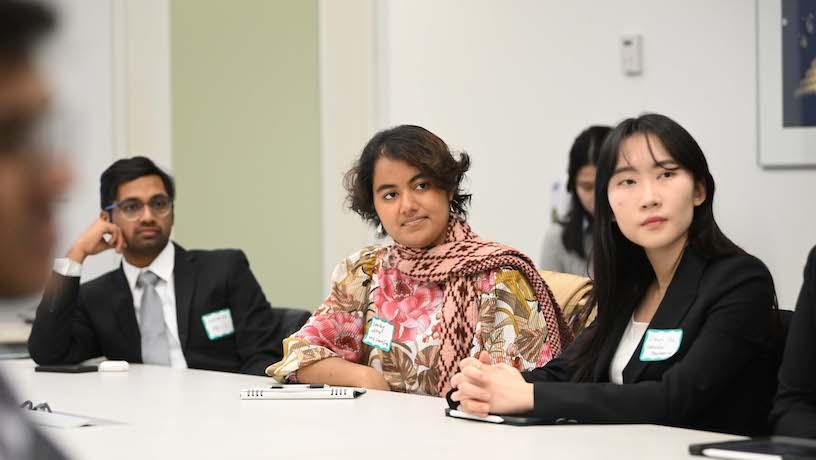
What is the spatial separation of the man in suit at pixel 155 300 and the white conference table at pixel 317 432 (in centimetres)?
93

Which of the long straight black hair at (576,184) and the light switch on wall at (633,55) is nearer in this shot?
the long straight black hair at (576,184)

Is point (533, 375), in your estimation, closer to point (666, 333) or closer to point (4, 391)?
Result: point (666, 333)

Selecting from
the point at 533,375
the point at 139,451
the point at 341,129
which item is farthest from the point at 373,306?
the point at 341,129

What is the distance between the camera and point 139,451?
6.98 ft

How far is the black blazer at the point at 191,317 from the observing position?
402cm

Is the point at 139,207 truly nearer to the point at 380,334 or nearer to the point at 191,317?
the point at 191,317

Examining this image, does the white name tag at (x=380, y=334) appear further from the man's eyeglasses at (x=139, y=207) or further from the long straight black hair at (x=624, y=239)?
the man's eyeglasses at (x=139, y=207)

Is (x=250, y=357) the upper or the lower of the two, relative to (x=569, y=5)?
lower

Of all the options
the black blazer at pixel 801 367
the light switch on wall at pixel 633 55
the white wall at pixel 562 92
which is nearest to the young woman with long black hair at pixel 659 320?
the black blazer at pixel 801 367

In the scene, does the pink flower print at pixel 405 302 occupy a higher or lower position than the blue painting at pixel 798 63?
lower

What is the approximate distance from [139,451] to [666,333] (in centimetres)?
112

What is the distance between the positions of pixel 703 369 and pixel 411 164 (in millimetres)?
1230

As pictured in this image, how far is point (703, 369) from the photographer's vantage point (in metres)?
2.27

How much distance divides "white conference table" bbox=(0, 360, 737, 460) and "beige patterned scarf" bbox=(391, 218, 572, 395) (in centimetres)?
29
